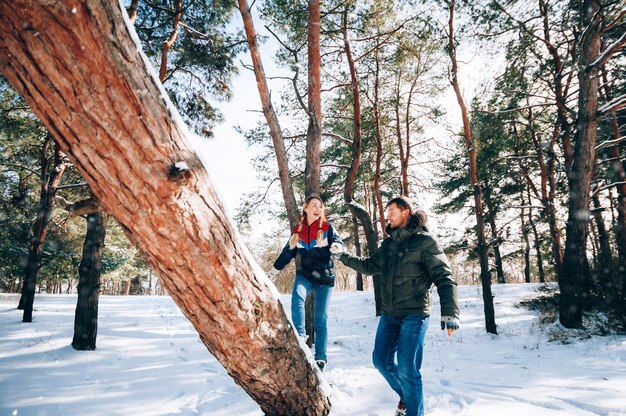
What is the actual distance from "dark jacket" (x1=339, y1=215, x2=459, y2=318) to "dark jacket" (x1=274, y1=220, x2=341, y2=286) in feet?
2.42

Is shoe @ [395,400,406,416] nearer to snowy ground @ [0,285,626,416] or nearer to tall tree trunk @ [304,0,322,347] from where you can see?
snowy ground @ [0,285,626,416]

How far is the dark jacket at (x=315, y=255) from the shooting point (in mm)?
3350

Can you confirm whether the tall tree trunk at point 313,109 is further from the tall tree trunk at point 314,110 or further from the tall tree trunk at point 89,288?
the tall tree trunk at point 89,288

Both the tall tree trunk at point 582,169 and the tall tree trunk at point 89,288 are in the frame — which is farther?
the tall tree trunk at point 582,169

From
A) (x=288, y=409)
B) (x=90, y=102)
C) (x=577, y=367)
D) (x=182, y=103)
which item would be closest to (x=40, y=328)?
(x=182, y=103)

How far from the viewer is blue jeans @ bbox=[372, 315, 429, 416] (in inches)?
94.1

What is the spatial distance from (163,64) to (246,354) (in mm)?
6344

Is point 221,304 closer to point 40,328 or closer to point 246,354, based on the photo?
point 246,354

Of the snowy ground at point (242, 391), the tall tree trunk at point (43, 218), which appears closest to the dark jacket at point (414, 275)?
the snowy ground at point (242, 391)

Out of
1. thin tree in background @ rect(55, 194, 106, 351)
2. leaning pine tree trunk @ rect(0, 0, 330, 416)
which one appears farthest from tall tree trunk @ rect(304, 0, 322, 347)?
leaning pine tree trunk @ rect(0, 0, 330, 416)

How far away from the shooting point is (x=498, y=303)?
11125 mm

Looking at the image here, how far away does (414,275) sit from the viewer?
2.55 meters

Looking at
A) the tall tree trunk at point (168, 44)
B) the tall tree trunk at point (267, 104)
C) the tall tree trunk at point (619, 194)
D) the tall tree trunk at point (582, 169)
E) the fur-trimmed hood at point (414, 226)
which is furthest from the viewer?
the tall tree trunk at point (619, 194)

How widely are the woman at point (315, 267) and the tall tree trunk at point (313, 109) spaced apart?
230 cm
